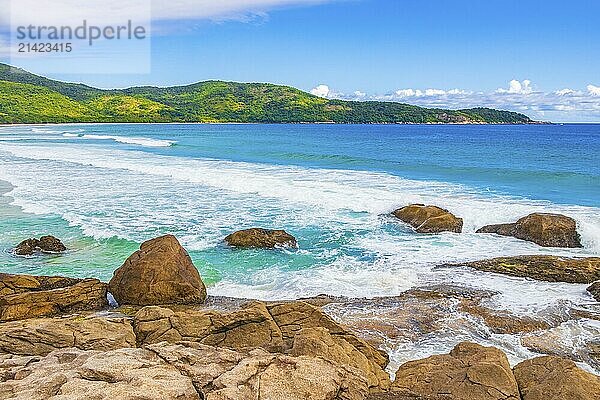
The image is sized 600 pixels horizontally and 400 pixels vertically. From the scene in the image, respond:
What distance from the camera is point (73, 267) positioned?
16.3 metres

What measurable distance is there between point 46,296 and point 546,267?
13294 millimetres

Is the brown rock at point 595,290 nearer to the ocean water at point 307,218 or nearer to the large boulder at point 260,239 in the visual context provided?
the ocean water at point 307,218

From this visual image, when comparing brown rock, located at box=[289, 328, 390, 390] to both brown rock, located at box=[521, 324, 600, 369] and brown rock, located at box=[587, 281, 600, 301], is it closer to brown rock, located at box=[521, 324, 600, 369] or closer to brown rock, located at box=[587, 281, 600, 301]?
brown rock, located at box=[521, 324, 600, 369]

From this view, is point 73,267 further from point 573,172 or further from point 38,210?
point 573,172

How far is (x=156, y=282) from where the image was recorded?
519 inches

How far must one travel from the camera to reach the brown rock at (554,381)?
24.2ft

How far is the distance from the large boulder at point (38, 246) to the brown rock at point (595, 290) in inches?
616

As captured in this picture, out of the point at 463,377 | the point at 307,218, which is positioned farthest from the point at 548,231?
the point at 463,377

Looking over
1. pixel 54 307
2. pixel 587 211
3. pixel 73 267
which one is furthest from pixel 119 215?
pixel 587 211

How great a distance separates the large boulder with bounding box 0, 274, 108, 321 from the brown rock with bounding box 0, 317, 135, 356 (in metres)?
3.28

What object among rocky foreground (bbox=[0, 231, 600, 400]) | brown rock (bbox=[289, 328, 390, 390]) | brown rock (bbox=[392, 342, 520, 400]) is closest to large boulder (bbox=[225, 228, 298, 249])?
rocky foreground (bbox=[0, 231, 600, 400])

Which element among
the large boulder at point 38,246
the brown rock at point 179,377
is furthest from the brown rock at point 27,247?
the brown rock at point 179,377

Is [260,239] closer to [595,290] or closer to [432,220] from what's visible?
Result: [432,220]

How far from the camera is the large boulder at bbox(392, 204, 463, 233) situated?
2091 cm
